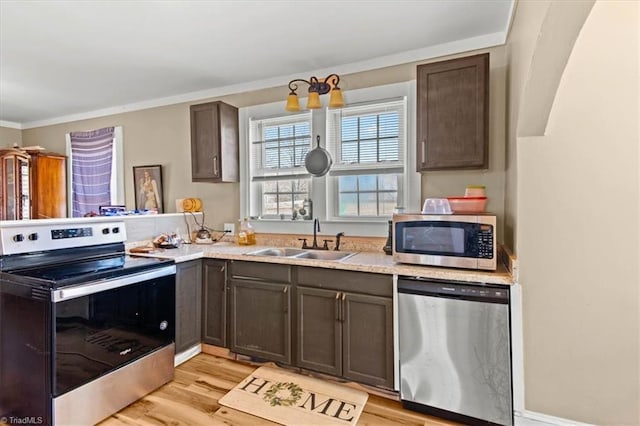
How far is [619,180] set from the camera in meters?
1.76

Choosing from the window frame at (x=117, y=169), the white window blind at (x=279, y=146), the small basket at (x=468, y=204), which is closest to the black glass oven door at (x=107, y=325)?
the white window blind at (x=279, y=146)

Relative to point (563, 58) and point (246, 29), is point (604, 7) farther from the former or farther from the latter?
point (246, 29)

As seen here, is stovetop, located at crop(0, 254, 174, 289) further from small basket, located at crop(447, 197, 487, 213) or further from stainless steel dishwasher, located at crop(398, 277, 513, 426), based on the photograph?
small basket, located at crop(447, 197, 487, 213)

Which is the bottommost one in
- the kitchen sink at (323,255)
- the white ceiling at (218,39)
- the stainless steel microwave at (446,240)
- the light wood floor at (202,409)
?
the light wood floor at (202,409)

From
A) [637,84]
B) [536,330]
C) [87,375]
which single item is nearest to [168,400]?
[87,375]

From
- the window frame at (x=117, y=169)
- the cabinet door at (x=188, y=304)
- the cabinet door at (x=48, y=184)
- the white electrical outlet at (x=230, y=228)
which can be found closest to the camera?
the cabinet door at (x=188, y=304)

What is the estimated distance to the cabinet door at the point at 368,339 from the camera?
2.18 meters

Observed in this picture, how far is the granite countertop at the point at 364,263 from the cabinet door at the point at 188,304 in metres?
0.10

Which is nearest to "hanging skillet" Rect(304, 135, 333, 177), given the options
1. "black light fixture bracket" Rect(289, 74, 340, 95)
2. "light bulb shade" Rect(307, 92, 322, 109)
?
"light bulb shade" Rect(307, 92, 322, 109)

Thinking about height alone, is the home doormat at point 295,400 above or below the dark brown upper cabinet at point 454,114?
below

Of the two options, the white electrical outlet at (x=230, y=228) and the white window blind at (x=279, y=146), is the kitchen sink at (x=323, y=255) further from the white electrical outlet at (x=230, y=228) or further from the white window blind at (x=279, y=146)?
the white electrical outlet at (x=230, y=228)

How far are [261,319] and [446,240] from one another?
145 centimetres

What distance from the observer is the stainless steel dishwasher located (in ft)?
6.20

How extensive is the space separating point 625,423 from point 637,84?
1.71 meters
